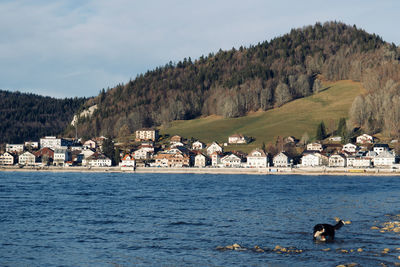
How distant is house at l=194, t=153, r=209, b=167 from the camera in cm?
13862

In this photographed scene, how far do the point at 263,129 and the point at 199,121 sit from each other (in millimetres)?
36170

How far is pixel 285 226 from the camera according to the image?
3603 centimetres

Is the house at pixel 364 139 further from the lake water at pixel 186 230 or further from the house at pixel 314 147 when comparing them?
the lake water at pixel 186 230

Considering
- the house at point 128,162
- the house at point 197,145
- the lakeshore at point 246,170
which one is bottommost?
the lakeshore at point 246,170

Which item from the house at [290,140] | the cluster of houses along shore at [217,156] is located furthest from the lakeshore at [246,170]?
the house at [290,140]

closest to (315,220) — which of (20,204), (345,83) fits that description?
(20,204)

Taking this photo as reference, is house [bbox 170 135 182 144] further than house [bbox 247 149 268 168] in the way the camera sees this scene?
Yes

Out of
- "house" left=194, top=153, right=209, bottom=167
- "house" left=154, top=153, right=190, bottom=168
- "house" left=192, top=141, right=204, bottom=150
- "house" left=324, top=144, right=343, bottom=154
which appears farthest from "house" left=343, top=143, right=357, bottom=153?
"house" left=192, top=141, right=204, bottom=150

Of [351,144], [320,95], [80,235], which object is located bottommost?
[80,235]

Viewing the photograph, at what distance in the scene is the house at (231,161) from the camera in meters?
134

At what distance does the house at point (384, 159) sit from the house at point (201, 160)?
41.6m

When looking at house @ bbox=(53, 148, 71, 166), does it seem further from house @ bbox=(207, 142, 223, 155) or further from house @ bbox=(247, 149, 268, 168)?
house @ bbox=(247, 149, 268, 168)

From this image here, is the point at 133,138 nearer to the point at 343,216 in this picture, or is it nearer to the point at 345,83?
the point at 345,83

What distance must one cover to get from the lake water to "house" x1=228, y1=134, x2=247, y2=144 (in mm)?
101089
